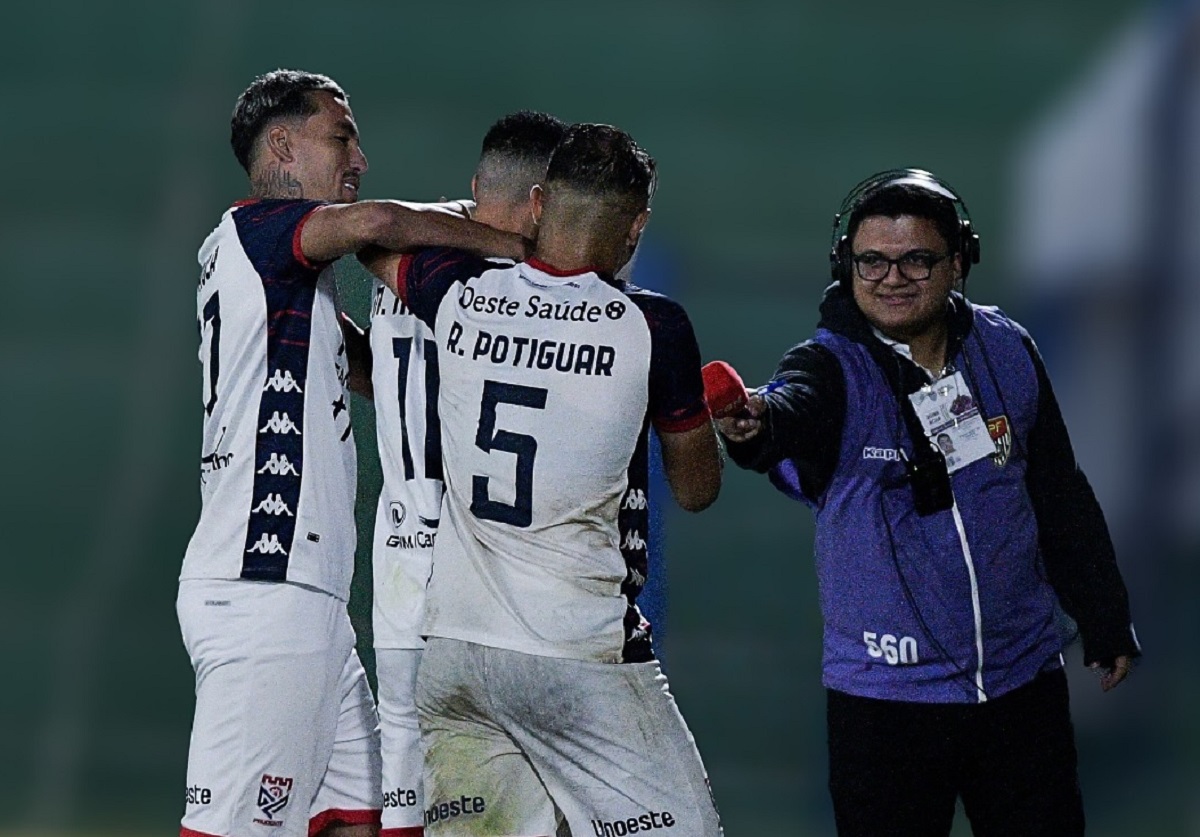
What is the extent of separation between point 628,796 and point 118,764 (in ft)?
21.1

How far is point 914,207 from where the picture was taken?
3.65 meters

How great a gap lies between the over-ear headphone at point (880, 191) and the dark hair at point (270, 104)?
3.76 ft

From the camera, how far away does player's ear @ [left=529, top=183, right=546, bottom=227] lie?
11.1 feet

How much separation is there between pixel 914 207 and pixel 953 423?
1.50 feet

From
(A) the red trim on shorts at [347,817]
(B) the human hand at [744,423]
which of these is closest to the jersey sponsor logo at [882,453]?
(B) the human hand at [744,423]

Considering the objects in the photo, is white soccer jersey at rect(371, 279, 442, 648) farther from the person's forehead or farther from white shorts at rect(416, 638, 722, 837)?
the person's forehead

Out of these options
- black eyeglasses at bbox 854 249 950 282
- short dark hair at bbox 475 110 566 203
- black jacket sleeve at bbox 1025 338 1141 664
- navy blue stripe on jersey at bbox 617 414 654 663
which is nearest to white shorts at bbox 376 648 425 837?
navy blue stripe on jersey at bbox 617 414 654 663

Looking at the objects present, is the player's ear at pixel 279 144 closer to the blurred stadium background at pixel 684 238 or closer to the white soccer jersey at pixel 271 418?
the white soccer jersey at pixel 271 418

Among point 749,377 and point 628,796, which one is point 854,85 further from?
point 628,796

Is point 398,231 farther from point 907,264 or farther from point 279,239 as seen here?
point 907,264

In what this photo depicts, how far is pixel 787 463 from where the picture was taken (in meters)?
3.70

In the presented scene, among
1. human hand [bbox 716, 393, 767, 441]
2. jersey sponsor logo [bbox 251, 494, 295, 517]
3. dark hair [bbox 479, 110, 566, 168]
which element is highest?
dark hair [bbox 479, 110, 566, 168]

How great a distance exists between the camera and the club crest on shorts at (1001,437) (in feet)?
11.8

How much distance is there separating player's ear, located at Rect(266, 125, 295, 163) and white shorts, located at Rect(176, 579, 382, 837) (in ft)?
3.04
